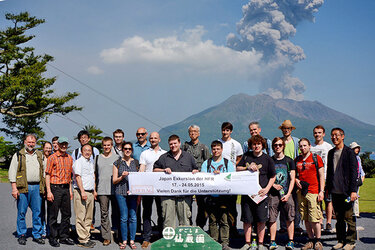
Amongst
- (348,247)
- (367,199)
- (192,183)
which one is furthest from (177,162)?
(367,199)

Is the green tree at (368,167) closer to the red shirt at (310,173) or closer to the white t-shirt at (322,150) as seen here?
the white t-shirt at (322,150)

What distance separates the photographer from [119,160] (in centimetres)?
697

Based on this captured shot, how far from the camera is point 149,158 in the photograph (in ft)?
23.6

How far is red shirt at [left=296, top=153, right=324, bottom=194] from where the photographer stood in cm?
667

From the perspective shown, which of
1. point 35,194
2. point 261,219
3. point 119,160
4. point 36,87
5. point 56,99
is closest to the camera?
point 261,219

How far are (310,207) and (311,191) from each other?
0.92ft

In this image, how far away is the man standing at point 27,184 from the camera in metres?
7.31

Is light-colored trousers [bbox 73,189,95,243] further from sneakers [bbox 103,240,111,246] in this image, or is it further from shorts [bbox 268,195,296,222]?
shorts [bbox 268,195,296,222]

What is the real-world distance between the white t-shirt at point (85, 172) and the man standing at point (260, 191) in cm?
287

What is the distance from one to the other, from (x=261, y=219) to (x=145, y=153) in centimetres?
246

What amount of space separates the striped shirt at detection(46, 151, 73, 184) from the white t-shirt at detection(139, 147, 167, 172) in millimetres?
1452

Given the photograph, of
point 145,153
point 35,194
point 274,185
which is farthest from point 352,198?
point 35,194

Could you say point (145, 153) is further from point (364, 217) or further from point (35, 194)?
point (364, 217)

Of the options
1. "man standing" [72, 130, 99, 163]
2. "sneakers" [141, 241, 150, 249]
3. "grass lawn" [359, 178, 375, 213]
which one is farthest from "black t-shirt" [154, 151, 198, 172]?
"grass lawn" [359, 178, 375, 213]
